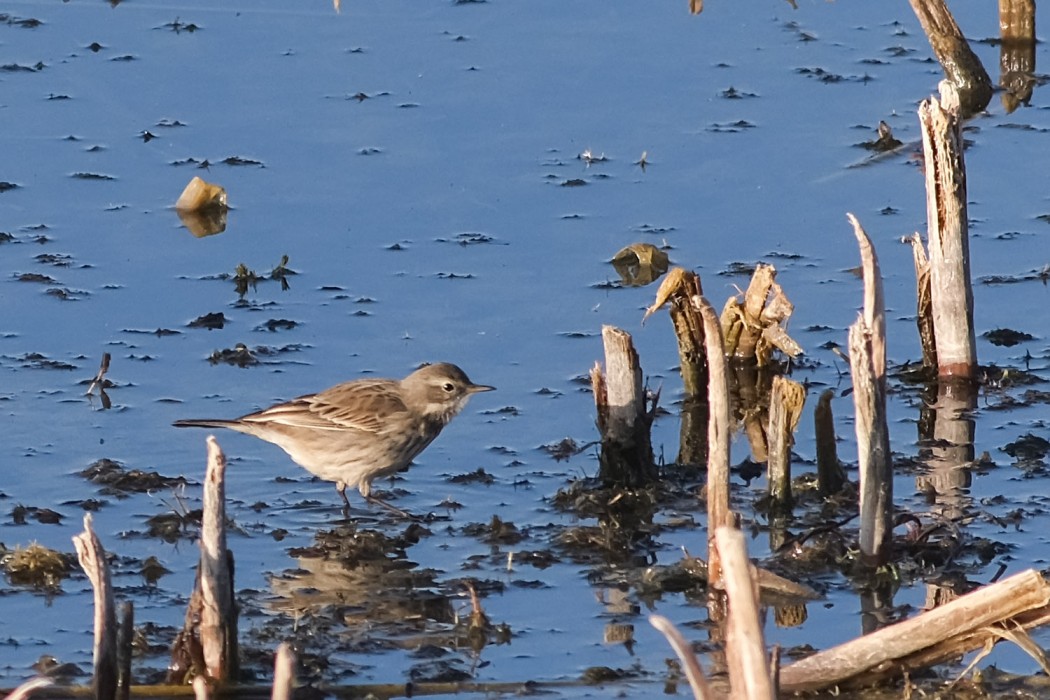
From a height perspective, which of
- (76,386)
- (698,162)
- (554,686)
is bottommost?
(554,686)

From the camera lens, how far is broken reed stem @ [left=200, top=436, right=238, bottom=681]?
313 inches

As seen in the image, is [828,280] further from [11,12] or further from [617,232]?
[11,12]

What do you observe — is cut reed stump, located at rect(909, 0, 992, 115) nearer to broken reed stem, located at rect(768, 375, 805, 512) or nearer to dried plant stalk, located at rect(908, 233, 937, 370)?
dried plant stalk, located at rect(908, 233, 937, 370)

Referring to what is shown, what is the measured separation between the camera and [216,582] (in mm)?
8102

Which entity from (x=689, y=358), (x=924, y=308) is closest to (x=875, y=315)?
(x=689, y=358)

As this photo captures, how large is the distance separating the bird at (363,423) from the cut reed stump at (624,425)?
80 centimetres

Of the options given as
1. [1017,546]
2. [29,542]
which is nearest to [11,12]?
[29,542]

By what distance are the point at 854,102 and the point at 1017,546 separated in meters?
7.87

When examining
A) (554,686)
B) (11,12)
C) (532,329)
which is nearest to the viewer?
(554,686)

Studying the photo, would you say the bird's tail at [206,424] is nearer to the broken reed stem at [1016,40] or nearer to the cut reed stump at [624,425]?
the cut reed stump at [624,425]

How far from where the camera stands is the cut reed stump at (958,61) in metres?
17.3

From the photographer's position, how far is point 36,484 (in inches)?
438

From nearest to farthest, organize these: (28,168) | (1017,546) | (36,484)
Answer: (1017,546), (36,484), (28,168)

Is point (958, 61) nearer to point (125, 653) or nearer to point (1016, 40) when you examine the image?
point (1016, 40)
